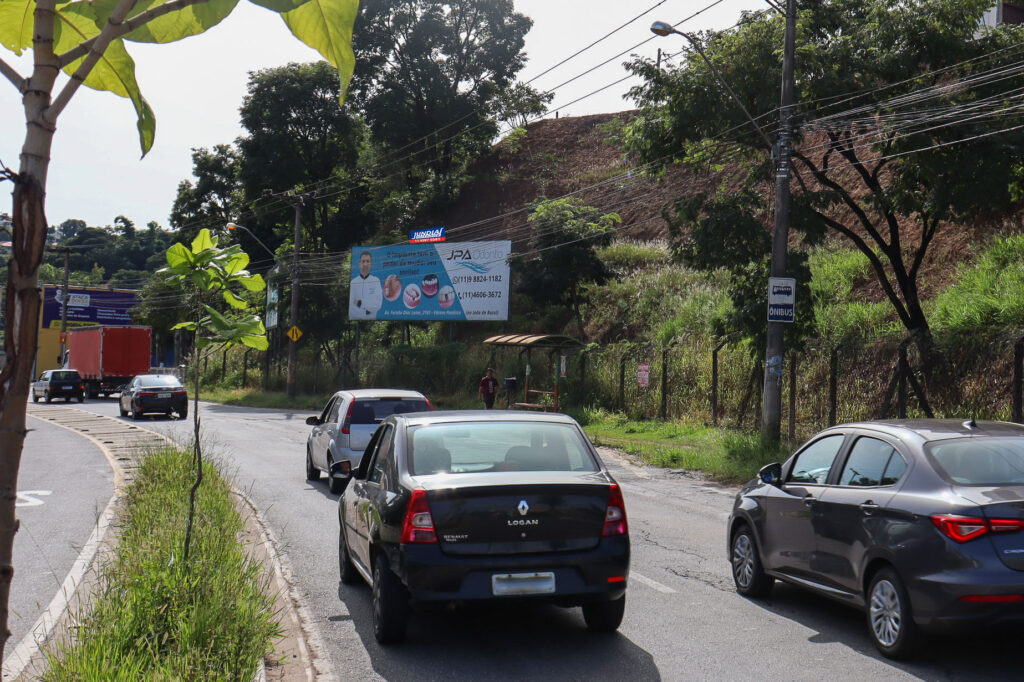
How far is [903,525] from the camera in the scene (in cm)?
615

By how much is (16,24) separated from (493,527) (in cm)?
482

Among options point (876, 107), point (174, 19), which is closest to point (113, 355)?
point (876, 107)

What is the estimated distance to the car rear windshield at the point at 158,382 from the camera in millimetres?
33031

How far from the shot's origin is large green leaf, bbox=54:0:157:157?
1.94m

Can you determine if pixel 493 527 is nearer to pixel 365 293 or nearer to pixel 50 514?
pixel 50 514

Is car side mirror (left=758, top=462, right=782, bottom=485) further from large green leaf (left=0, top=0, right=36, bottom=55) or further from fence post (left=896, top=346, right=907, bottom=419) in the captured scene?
fence post (left=896, top=346, right=907, bottom=419)

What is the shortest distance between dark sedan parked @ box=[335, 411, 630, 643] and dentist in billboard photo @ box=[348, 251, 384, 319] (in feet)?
126

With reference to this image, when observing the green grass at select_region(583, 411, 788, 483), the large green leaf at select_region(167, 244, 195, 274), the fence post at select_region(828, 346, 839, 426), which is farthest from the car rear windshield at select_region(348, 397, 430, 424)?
the fence post at select_region(828, 346, 839, 426)

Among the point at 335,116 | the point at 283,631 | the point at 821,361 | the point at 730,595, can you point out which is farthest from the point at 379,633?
the point at 335,116

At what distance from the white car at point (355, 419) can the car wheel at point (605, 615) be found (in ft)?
24.1

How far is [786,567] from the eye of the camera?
7.68m

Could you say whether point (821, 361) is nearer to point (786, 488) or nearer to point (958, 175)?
point (958, 175)

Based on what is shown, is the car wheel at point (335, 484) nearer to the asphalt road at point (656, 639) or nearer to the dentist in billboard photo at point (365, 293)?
the asphalt road at point (656, 639)

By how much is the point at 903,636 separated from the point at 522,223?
4813 centimetres
